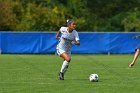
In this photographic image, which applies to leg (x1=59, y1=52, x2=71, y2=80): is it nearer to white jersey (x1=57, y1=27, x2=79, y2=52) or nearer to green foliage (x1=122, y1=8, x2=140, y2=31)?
white jersey (x1=57, y1=27, x2=79, y2=52)

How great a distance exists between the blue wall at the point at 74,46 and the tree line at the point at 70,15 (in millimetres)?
7330

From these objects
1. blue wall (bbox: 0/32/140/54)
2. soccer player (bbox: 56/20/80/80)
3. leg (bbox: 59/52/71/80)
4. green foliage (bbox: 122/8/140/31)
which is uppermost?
soccer player (bbox: 56/20/80/80)

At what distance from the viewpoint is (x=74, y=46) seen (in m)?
38.8

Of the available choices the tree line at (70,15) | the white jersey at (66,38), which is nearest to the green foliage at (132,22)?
the tree line at (70,15)

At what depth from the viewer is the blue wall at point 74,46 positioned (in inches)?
1533

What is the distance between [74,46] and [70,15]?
15.9 metres

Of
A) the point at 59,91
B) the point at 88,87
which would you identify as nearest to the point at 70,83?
the point at 88,87

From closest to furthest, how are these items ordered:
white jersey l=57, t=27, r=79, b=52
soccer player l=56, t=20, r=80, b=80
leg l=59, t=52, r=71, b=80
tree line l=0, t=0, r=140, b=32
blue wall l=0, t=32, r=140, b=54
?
leg l=59, t=52, r=71, b=80 → soccer player l=56, t=20, r=80, b=80 → white jersey l=57, t=27, r=79, b=52 → blue wall l=0, t=32, r=140, b=54 → tree line l=0, t=0, r=140, b=32

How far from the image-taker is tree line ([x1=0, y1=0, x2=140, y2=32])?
4806cm

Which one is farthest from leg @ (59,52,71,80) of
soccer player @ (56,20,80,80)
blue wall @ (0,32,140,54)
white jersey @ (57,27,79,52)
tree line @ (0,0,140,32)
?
tree line @ (0,0,140,32)

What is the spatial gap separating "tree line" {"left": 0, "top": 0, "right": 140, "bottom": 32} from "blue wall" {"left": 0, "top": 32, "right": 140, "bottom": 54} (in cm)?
733

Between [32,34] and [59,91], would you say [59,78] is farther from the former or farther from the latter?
[32,34]

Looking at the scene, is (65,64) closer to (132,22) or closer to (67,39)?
(67,39)

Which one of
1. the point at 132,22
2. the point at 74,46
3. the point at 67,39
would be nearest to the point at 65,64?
the point at 67,39
